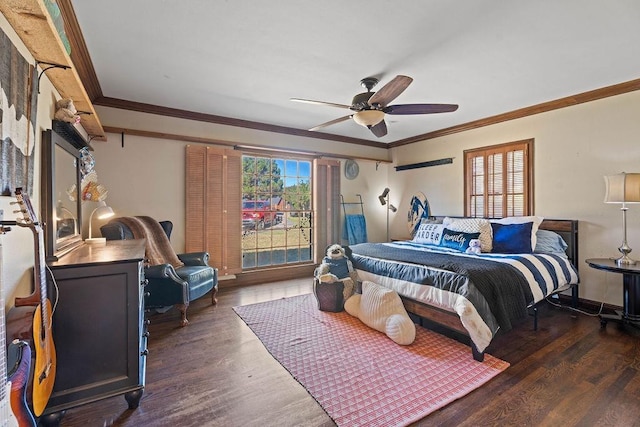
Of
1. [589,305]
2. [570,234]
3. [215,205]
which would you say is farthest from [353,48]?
[589,305]

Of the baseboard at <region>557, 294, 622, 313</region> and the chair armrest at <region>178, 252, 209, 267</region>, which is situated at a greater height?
the chair armrest at <region>178, 252, 209, 267</region>

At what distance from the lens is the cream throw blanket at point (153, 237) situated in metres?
3.28

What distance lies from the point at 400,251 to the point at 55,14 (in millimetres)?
3429

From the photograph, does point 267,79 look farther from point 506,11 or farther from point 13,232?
point 13,232

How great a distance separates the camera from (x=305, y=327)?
2.93m

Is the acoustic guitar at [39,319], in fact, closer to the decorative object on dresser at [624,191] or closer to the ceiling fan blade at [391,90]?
the ceiling fan blade at [391,90]

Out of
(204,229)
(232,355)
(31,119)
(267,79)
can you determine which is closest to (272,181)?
(204,229)

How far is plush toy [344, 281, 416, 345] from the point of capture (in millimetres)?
2578

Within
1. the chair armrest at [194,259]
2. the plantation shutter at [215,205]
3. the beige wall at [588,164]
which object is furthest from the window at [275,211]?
the beige wall at [588,164]

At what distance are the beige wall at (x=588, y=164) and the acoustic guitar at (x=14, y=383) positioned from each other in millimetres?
4843

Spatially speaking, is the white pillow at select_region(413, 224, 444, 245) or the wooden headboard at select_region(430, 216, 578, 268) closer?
the wooden headboard at select_region(430, 216, 578, 268)

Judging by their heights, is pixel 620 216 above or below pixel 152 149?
below

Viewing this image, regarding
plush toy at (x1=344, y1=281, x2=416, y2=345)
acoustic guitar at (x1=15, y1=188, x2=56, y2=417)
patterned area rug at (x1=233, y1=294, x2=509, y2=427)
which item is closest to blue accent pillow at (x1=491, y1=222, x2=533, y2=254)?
patterned area rug at (x1=233, y1=294, x2=509, y2=427)

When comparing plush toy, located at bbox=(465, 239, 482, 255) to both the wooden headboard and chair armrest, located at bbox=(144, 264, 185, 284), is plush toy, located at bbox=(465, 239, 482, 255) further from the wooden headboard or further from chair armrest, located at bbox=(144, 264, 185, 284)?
chair armrest, located at bbox=(144, 264, 185, 284)
